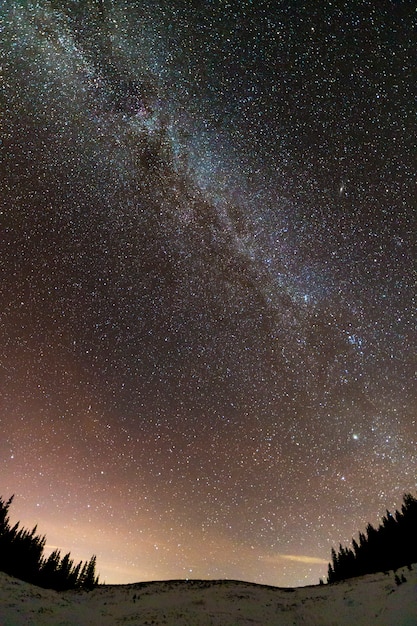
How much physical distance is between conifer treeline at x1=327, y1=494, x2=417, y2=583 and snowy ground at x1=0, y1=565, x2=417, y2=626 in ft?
64.0

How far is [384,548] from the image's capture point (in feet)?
126

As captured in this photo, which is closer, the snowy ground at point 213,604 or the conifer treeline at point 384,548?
the snowy ground at point 213,604

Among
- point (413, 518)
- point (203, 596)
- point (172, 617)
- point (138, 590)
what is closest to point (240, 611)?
point (203, 596)

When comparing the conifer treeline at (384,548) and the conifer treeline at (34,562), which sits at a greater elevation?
the conifer treeline at (384,548)

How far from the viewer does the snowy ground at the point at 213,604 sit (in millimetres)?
18391

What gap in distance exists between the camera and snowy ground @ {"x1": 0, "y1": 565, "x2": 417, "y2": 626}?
60.3ft

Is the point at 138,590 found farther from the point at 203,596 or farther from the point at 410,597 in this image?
the point at 410,597

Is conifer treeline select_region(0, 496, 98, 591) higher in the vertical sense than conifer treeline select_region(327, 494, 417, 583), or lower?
lower

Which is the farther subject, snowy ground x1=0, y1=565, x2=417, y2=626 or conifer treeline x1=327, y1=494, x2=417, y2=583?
conifer treeline x1=327, y1=494, x2=417, y2=583

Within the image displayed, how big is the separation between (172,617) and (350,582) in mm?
9217

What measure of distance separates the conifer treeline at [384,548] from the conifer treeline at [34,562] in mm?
26827

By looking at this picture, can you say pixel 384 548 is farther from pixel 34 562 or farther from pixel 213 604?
pixel 34 562

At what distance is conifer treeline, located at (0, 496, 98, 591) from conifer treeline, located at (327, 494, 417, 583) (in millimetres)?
26827

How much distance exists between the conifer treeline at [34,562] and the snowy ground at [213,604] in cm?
2117
